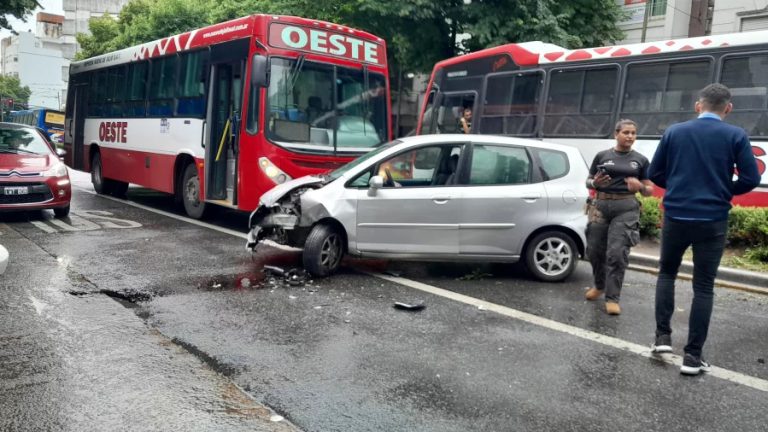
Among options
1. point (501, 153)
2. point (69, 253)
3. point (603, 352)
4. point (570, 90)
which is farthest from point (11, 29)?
point (603, 352)

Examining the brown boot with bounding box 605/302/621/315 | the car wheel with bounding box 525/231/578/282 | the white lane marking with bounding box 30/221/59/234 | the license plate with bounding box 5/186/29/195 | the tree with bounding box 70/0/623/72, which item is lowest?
the white lane marking with bounding box 30/221/59/234

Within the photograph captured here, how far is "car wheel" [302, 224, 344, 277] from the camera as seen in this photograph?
682cm

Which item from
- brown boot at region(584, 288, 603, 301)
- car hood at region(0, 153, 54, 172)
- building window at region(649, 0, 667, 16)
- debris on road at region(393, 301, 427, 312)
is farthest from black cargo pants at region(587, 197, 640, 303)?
building window at region(649, 0, 667, 16)

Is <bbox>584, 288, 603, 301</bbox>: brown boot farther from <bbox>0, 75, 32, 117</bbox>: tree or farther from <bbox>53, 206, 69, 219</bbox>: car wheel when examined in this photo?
<bbox>0, 75, 32, 117</bbox>: tree

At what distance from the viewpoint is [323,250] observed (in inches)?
273

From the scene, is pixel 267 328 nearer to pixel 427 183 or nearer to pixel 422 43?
pixel 427 183

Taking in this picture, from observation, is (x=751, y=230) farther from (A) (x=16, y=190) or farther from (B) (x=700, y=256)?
(A) (x=16, y=190)

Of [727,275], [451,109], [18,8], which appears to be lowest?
[727,275]

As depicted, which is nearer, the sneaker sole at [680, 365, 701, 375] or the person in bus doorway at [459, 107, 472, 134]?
the sneaker sole at [680, 365, 701, 375]

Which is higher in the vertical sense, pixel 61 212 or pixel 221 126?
pixel 221 126

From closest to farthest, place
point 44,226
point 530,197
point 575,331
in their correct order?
point 575,331 < point 530,197 < point 44,226

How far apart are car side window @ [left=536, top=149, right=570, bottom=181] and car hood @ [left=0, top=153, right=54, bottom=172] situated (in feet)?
25.7

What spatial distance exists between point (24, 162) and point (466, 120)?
8.42 metres

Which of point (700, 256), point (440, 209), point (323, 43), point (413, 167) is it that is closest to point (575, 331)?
point (700, 256)
